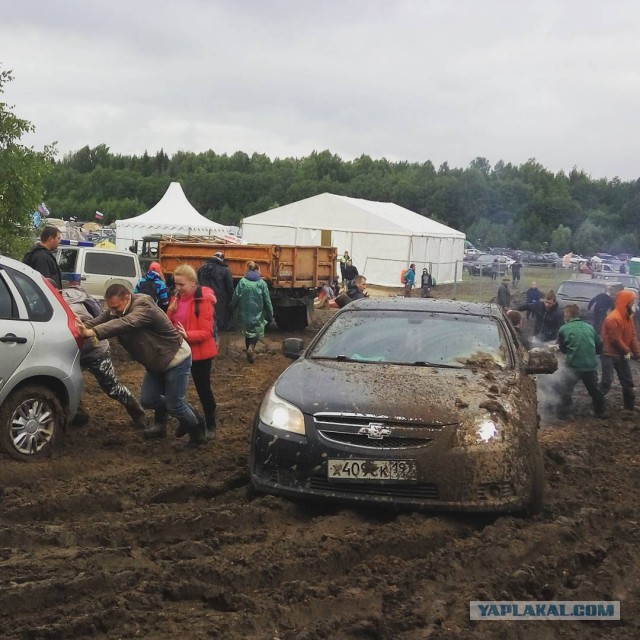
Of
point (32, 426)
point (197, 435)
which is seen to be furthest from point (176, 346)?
point (32, 426)

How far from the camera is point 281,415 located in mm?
6332

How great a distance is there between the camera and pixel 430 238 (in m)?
43.8

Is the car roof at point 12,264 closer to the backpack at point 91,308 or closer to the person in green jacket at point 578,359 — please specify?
the backpack at point 91,308

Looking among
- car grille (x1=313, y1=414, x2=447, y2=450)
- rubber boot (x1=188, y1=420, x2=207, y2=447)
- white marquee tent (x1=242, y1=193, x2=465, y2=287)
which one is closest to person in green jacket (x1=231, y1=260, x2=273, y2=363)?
rubber boot (x1=188, y1=420, x2=207, y2=447)

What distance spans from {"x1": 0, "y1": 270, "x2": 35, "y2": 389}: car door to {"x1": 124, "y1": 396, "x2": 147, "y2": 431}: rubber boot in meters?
1.78

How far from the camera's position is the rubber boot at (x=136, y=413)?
919cm

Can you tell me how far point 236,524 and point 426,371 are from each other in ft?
6.29

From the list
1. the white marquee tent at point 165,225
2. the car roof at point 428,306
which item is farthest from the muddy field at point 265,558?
the white marquee tent at point 165,225

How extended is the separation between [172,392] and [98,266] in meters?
11.8

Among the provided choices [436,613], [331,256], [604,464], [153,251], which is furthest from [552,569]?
[153,251]

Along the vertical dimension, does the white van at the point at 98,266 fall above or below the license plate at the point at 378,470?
above
